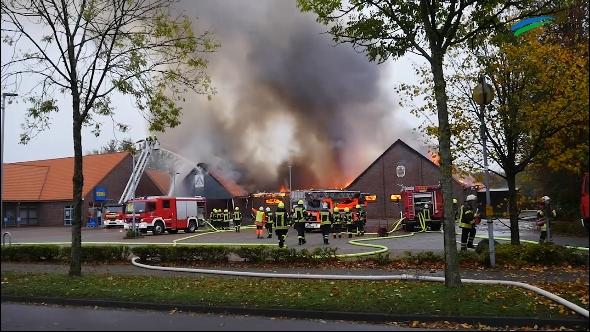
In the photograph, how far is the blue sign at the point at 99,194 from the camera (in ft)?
154

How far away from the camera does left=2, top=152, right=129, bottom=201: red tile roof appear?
47.2 meters

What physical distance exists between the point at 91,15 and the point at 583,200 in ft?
32.7

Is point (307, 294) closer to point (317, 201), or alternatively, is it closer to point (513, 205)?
point (513, 205)

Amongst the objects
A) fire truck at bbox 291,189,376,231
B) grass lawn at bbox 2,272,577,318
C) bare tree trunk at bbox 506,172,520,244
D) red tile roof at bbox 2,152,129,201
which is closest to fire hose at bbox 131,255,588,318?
grass lawn at bbox 2,272,577,318

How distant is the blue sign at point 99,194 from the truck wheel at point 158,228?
64.2 feet

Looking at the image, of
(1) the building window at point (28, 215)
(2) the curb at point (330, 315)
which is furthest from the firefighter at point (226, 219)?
(1) the building window at point (28, 215)

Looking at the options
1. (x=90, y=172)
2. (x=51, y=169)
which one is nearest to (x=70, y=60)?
(x=90, y=172)

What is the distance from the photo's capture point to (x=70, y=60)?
10852 mm

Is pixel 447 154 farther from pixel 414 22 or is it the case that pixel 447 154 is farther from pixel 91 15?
pixel 91 15

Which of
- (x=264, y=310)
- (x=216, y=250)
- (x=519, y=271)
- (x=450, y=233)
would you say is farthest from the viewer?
(x=216, y=250)

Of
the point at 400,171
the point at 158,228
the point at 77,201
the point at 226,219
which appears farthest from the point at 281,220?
the point at 400,171

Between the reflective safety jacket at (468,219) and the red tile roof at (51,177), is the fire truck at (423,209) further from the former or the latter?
the red tile roof at (51,177)

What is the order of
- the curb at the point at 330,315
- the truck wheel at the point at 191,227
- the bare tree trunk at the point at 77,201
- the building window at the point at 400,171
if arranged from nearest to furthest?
1. the curb at the point at 330,315
2. the bare tree trunk at the point at 77,201
3. the truck wheel at the point at 191,227
4. the building window at the point at 400,171

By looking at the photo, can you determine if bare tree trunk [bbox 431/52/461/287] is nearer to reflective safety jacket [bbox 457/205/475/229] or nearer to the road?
the road
